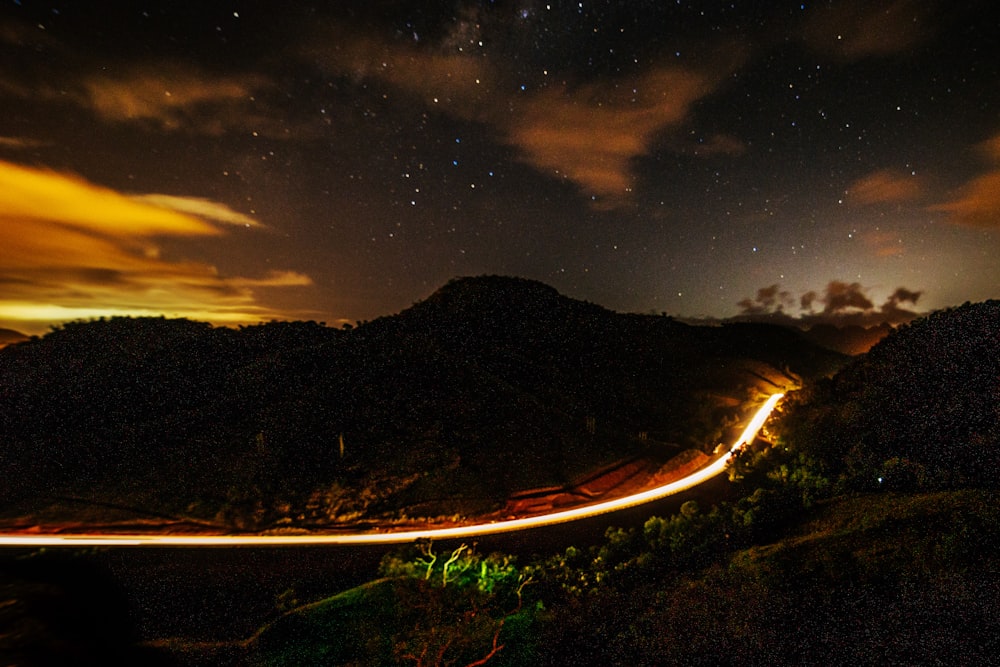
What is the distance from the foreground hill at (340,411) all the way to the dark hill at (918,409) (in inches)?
322

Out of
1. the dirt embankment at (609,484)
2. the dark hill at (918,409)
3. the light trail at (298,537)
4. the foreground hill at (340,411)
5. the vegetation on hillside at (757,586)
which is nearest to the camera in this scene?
the vegetation on hillside at (757,586)

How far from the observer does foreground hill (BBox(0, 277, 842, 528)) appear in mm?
20234

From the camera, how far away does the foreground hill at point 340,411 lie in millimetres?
20234

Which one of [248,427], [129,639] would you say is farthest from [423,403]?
[129,639]

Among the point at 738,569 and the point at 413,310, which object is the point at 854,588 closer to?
the point at 738,569

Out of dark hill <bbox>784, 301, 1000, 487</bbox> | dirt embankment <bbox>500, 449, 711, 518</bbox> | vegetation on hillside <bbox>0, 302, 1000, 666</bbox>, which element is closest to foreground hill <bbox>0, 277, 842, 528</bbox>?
dirt embankment <bbox>500, 449, 711, 518</bbox>

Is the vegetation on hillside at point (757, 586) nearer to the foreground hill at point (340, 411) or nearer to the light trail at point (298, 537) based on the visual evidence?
the light trail at point (298, 537)

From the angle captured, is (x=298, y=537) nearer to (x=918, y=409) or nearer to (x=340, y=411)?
(x=340, y=411)

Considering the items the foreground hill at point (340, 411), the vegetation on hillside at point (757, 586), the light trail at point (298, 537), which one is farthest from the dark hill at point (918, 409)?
the light trail at point (298, 537)

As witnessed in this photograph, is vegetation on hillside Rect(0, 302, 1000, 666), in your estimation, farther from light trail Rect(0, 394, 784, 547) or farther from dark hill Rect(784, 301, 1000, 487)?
light trail Rect(0, 394, 784, 547)

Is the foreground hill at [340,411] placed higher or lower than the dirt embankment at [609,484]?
higher

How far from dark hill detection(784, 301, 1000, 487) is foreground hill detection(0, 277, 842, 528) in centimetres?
817

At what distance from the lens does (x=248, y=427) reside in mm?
26328

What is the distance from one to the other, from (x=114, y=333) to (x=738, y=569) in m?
52.4
